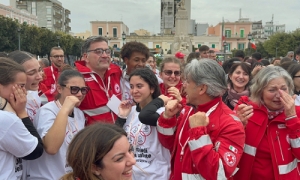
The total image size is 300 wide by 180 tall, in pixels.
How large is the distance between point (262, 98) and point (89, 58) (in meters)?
2.22

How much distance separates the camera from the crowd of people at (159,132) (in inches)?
82.4

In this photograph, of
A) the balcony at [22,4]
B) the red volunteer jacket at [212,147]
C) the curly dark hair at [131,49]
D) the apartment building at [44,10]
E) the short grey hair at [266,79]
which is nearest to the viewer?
the red volunteer jacket at [212,147]

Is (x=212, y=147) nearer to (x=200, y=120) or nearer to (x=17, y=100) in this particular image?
(x=200, y=120)

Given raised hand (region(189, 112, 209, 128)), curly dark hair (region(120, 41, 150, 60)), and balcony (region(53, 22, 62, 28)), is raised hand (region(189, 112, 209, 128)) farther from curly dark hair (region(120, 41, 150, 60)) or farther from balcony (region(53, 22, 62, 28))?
balcony (region(53, 22, 62, 28))

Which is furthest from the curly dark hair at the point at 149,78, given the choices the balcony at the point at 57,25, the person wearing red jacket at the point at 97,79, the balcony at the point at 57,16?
the balcony at the point at 57,16

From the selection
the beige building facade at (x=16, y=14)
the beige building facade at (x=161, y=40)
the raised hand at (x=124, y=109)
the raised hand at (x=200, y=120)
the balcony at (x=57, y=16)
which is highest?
the balcony at (x=57, y=16)

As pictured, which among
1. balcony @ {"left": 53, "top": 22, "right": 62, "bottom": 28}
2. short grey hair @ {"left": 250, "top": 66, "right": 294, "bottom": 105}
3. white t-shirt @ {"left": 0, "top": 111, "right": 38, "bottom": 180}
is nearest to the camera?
white t-shirt @ {"left": 0, "top": 111, "right": 38, "bottom": 180}

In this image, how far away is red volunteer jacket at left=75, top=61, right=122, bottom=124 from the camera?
383 centimetres

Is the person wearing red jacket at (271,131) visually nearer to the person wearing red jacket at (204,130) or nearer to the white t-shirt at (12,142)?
the person wearing red jacket at (204,130)

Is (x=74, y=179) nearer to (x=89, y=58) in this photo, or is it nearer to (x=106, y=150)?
(x=106, y=150)

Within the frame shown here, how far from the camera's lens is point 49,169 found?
2.93m

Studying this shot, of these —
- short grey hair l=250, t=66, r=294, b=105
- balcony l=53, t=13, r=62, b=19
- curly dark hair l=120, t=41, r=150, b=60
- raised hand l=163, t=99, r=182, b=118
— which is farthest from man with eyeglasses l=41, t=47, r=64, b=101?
balcony l=53, t=13, r=62, b=19

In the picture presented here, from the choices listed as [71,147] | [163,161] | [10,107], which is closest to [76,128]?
[10,107]

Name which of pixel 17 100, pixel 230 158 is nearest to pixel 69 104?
pixel 17 100
